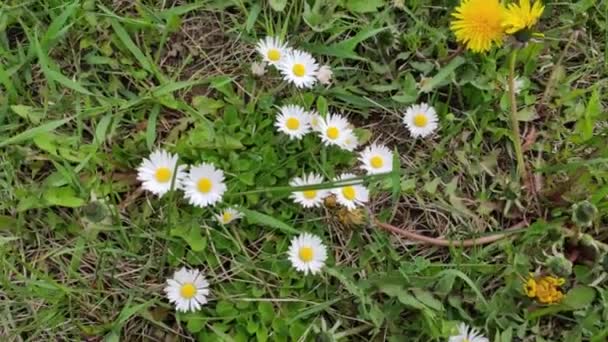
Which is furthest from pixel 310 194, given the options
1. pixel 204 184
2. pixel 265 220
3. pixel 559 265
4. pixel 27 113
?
pixel 27 113

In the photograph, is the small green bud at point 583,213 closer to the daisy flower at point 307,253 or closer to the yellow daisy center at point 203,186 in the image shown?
the daisy flower at point 307,253

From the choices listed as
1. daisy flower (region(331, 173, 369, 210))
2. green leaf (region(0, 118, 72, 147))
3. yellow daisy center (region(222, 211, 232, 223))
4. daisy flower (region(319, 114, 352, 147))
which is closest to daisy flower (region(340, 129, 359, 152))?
daisy flower (region(319, 114, 352, 147))

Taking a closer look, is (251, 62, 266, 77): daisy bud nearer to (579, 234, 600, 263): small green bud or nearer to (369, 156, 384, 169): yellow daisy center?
→ (369, 156, 384, 169): yellow daisy center

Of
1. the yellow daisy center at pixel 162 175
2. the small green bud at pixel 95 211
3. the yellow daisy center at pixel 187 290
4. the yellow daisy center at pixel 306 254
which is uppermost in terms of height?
the yellow daisy center at pixel 162 175

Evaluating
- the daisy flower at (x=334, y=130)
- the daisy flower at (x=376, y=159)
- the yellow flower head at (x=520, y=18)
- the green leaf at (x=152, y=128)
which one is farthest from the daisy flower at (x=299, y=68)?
the yellow flower head at (x=520, y=18)

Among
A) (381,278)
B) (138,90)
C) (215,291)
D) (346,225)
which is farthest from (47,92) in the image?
(381,278)
